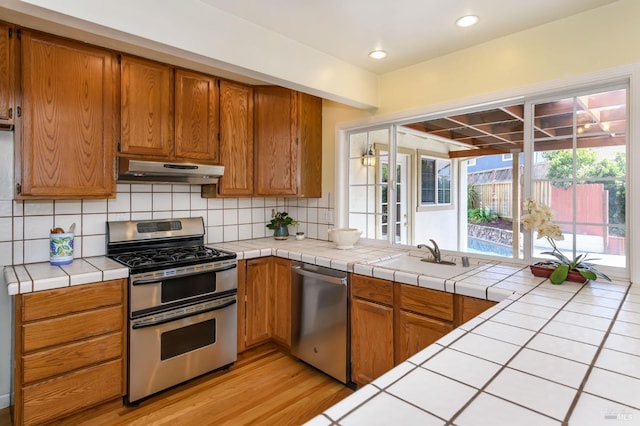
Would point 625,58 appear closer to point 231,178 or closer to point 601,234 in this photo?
point 601,234

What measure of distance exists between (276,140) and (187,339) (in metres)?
1.79

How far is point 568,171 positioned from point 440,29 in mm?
1156

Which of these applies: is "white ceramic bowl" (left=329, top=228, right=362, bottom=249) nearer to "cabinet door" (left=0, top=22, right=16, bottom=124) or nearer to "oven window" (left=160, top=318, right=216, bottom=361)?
"oven window" (left=160, top=318, right=216, bottom=361)

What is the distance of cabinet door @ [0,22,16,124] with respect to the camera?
1876 millimetres

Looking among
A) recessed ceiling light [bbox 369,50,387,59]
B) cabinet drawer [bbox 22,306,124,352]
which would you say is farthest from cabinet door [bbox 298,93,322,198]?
cabinet drawer [bbox 22,306,124,352]

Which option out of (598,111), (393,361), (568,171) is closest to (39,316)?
(393,361)

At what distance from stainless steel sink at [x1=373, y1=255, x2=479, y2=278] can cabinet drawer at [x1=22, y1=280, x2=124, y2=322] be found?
164cm

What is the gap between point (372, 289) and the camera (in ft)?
7.13

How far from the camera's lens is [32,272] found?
199cm

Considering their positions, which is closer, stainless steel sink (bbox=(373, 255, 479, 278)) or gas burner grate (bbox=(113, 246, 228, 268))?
stainless steel sink (bbox=(373, 255, 479, 278))

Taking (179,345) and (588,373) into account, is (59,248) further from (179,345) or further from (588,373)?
(588,373)

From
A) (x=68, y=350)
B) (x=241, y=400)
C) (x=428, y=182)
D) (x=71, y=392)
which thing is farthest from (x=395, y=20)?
(x=428, y=182)

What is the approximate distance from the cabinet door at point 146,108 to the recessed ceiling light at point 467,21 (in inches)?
79.3

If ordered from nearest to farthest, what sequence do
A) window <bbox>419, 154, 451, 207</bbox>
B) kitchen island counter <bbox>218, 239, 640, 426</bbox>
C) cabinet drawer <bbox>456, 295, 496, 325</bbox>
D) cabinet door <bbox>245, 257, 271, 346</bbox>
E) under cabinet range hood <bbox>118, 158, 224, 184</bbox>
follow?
kitchen island counter <bbox>218, 239, 640, 426</bbox> < cabinet drawer <bbox>456, 295, 496, 325</bbox> < under cabinet range hood <bbox>118, 158, 224, 184</bbox> < cabinet door <bbox>245, 257, 271, 346</bbox> < window <bbox>419, 154, 451, 207</bbox>
